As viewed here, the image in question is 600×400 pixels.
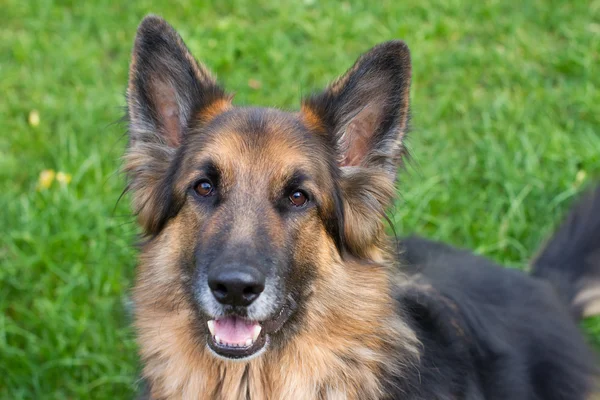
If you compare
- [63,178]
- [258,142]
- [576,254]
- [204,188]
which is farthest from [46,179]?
[576,254]

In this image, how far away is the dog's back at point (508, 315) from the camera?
348cm

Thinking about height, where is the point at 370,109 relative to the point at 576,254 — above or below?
above

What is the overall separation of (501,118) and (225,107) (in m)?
3.35

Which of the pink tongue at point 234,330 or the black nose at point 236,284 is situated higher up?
the black nose at point 236,284

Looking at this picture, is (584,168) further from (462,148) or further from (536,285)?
(536,285)

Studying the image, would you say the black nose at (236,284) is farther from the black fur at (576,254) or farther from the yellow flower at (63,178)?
the yellow flower at (63,178)

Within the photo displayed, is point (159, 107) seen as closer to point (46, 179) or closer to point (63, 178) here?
point (63, 178)

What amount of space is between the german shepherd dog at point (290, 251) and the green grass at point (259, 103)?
78 centimetres

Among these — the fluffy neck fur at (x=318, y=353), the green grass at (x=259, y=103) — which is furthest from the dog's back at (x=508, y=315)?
the green grass at (x=259, y=103)

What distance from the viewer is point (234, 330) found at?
307 centimetres

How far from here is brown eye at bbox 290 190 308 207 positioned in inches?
126

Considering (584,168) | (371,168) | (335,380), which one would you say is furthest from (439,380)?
(584,168)

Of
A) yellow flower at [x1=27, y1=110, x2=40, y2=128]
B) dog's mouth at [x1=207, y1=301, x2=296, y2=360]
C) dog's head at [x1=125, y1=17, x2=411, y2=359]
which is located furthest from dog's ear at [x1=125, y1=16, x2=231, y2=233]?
yellow flower at [x1=27, y1=110, x2=40, y2=128]

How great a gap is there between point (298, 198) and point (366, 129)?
50 cm
